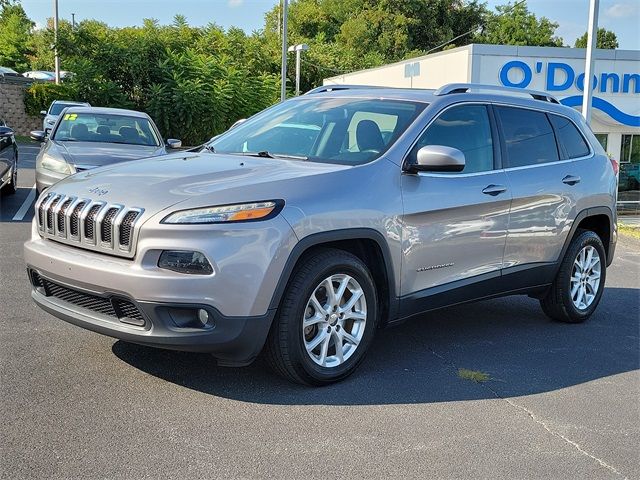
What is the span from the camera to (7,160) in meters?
11.1

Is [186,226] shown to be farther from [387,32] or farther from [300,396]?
[387,32]

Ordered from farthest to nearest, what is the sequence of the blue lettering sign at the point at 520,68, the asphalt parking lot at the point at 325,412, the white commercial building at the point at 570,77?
the blue lettering sign at the point at 520,68, the white commercial building at the point at 570,77, the asphalt parking lot at the point at 325,412

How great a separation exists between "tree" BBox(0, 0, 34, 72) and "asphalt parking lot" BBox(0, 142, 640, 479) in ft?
179

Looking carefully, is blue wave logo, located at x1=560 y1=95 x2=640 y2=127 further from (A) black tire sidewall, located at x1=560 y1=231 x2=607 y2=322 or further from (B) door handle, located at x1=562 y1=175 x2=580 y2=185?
(B) door handle, located at x1=562 y1=175 x2=580 y2=185

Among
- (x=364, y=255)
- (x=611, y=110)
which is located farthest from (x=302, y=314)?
(x=611, y=110)

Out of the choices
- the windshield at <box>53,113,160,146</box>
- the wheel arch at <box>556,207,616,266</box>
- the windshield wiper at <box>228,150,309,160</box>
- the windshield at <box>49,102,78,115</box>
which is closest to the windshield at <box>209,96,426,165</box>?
the windshield wiper at <box>228,150,309,160</box>

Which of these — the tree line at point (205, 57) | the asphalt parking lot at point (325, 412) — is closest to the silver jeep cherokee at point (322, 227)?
the asphalt parking lot at point (325, 412)

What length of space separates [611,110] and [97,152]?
1765 cm

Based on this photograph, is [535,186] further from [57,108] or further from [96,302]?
[57,108]

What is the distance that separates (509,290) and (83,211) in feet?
10.5

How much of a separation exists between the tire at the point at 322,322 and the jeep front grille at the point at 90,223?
92cm

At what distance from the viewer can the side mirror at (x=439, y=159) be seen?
14.6 ft

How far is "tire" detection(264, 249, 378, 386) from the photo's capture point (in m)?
4.01

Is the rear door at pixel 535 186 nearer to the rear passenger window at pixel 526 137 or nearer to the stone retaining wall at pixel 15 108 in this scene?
the rear passenger window at pixel 526 137
